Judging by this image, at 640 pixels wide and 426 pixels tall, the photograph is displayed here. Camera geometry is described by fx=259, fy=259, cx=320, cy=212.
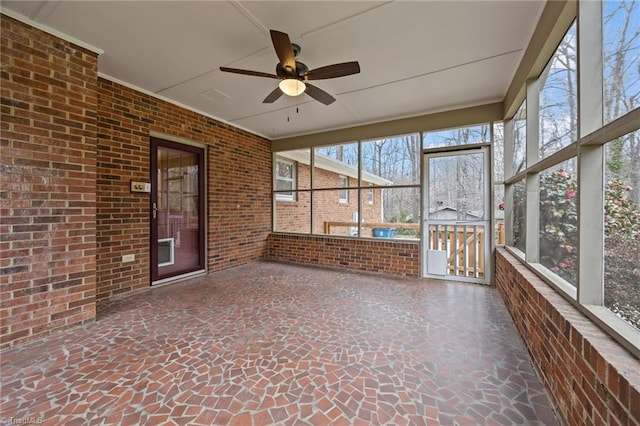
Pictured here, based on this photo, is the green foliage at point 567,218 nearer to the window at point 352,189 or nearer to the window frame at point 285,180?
the window at point 352,189

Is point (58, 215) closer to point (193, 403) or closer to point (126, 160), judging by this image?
point (126, 160)

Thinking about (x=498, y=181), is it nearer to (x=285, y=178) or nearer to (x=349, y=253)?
(x=349, y=253)

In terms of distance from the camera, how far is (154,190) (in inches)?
152

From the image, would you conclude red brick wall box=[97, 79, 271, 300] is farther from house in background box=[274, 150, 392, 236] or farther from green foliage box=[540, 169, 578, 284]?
green foliage box=[540, 169, 578, 284]

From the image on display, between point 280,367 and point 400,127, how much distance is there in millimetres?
4216

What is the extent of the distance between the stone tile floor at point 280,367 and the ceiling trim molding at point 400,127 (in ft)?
9.00

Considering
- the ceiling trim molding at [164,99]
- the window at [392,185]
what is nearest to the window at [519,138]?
the window at [392,185]

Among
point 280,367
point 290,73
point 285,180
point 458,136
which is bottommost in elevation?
point 280,367

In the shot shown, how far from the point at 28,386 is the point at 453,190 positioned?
516 cm

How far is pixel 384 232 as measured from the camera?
16.9ft

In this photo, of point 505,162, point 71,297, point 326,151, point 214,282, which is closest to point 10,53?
point 71,297

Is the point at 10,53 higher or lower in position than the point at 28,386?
higher

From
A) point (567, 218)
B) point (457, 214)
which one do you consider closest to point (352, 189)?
point (457, 214)

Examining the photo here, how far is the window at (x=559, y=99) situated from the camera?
187 centimetres
